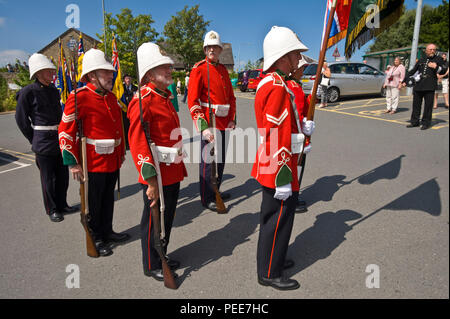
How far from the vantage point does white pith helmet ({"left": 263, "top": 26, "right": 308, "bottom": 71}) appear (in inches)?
88.0

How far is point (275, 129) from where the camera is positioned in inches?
86.6

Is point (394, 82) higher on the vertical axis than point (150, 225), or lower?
higher

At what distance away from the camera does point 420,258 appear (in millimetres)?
2820

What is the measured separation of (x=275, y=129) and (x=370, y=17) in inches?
55.8

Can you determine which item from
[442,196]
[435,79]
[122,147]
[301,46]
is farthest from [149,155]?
[435,79]

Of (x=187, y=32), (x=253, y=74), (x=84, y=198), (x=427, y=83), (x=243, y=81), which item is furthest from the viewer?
(x=187, y=32)

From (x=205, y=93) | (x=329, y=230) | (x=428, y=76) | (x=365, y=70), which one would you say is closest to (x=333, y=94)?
(x=365, y=70)

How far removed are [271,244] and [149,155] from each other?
1221 millimetres

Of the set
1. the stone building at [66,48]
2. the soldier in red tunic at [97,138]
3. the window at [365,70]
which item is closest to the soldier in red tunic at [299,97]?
the soldier in red tunic at [97,138]

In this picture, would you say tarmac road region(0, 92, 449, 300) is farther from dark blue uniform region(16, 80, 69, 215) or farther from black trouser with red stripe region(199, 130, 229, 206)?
dark blue uniform region(16, 80, 69, 215)

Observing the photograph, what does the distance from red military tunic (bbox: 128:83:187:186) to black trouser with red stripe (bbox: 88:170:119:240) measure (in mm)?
815

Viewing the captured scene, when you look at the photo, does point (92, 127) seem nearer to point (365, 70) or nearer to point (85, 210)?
point (85, 210)

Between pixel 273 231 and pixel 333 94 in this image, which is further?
pixel 333 94

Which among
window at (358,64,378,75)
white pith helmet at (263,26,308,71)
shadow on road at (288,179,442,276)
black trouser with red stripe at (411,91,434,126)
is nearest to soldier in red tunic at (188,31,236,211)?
shadow on road at (288,179,442,276)
